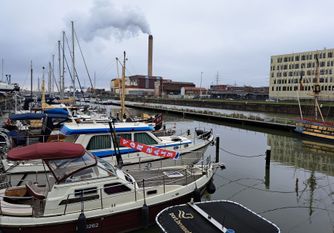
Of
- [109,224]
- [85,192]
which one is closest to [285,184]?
[109,224]

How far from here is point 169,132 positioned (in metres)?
23.7

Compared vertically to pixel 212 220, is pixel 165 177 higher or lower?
higher

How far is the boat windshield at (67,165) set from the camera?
797cm

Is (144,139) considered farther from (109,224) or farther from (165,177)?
(109,224)

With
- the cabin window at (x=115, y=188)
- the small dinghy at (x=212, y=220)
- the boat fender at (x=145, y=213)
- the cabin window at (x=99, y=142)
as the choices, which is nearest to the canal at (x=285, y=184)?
the boat fender at (x=145, y=213)

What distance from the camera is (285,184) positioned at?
48.5 feet

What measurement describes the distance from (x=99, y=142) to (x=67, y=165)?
4737 millimetres

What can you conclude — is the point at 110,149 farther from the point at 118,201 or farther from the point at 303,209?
the point at 303,209

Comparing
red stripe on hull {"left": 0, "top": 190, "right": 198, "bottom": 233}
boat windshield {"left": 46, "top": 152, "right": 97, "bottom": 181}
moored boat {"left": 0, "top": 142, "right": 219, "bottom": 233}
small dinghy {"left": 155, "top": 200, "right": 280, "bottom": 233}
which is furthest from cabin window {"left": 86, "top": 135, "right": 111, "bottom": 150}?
small dinghy {"left": 155, "top": 200, "right": 280, "bottom": 233}

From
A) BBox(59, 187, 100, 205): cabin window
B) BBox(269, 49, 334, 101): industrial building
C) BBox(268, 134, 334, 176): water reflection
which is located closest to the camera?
BBox(59, 187, 100, 205): cabin window

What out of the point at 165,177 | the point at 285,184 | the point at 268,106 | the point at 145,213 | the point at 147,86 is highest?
the point at 147,86

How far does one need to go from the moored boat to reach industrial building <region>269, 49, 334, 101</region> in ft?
281

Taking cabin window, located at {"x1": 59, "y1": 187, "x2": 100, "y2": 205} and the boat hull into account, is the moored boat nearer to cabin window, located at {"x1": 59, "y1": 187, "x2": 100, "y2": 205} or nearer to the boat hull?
cabin window, located at {"x1": 59, "y1": 187, "x2": 100, "y2": 205}

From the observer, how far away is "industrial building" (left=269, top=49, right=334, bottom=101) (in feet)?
299
